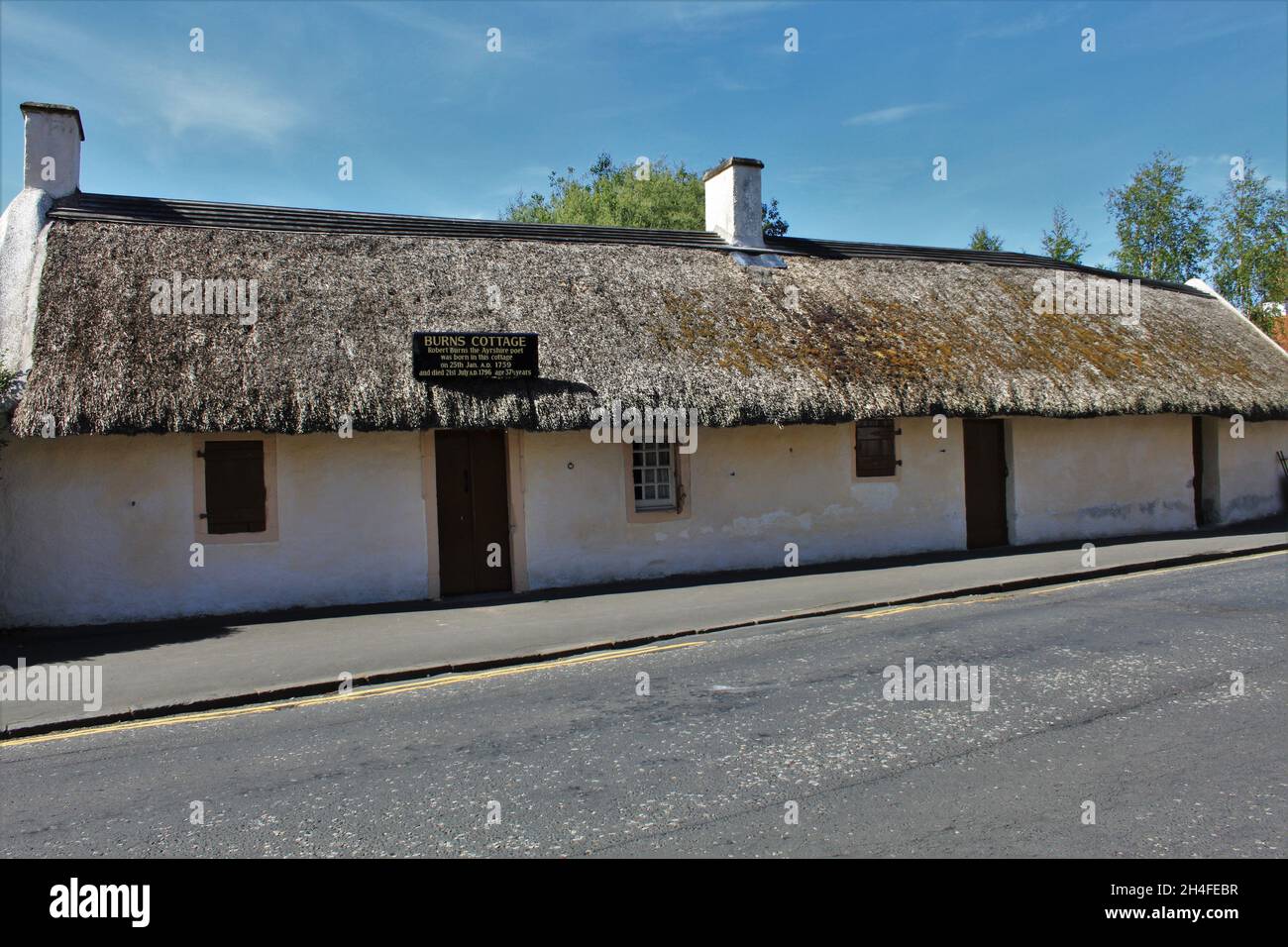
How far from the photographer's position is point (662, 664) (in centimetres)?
821

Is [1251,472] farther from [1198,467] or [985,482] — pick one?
[985,482]

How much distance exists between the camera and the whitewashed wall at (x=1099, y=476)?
16.3 m

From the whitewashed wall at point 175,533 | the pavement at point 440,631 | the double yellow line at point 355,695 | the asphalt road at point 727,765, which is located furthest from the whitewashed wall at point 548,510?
the asphalt road at point 727,765

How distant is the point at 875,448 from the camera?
597 inches

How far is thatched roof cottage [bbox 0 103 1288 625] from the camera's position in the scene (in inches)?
438

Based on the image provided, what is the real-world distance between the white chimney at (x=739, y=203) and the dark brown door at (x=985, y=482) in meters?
5.33

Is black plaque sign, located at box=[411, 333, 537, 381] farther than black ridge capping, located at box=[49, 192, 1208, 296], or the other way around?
black ridge capping, located at box=[49, 192, 1208, 296]

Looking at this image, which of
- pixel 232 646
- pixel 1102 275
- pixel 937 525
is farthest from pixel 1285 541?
pixel 232 646

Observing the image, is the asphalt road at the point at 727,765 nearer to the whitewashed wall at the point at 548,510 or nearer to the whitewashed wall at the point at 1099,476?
the whitewashed wall at the point at 548,510

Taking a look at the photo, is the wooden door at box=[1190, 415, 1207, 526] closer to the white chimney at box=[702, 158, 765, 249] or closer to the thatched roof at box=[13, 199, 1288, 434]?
the thatched roof at box=[13, 199, 1288, 434]

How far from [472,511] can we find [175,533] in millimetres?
3676

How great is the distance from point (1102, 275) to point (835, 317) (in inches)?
367

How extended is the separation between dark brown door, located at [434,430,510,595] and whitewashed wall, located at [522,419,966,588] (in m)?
0.42

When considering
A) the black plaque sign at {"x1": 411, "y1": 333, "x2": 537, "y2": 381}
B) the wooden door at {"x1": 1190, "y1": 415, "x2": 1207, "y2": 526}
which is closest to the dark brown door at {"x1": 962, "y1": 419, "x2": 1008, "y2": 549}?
the wooden door at {"x1": 1190, "y1": 415, "x2": 1207, "y2": 526}
